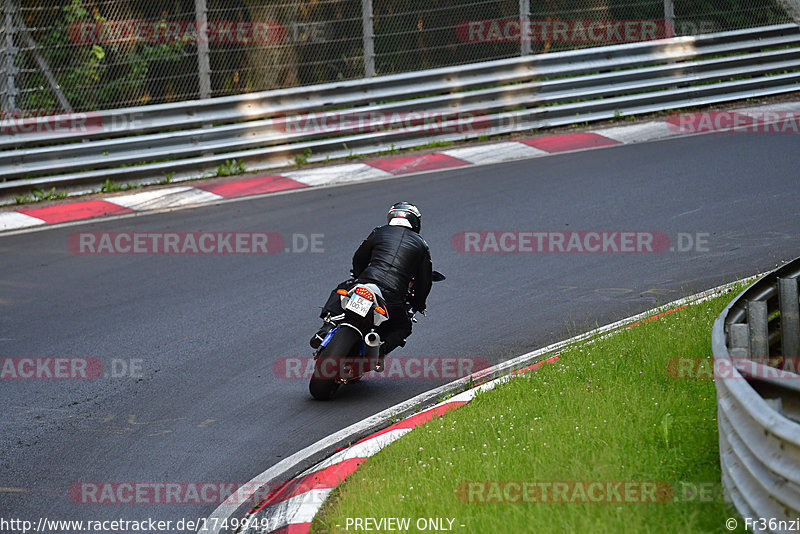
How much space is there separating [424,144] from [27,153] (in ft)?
18.2

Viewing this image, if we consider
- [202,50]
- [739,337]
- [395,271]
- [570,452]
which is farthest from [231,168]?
[739,337]

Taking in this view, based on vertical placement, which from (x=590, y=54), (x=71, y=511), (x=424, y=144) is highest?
(x=590, y=54)

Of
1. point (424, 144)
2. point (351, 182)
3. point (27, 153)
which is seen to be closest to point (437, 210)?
point (351, 182)

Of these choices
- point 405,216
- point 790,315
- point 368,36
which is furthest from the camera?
point 368,36

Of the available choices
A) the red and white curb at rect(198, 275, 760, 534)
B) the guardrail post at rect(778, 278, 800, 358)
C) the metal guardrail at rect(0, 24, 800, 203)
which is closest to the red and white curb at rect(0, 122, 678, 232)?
the metal guardrail at rect(0, 24, 800, 203)

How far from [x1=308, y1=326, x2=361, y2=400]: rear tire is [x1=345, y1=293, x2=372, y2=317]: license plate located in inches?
7.9

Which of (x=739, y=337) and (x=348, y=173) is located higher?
(x=739, y=337)

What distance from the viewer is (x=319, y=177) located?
13.9 meters

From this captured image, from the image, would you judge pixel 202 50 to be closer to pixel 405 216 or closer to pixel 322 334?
pixel 405 216

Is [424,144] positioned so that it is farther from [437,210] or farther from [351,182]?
[437,210]

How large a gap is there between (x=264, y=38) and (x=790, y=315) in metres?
10.1

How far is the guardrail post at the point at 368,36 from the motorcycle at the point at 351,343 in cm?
800

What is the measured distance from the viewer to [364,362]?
7.53 m

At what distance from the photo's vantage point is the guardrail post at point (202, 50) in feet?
45.7
